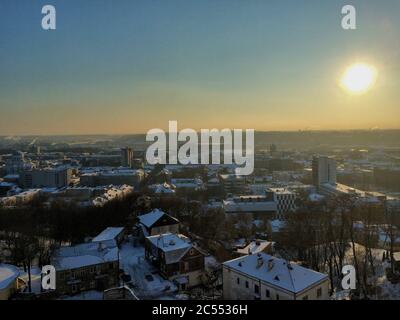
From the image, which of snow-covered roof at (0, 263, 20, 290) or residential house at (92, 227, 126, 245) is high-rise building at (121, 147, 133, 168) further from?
snow-covered roof at (0, 263, 20, 290)

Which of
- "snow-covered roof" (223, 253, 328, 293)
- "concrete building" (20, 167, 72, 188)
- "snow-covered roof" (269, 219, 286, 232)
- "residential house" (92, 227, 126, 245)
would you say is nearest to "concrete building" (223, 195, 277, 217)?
"snow-covered roof" (269, 219, 286, 232)

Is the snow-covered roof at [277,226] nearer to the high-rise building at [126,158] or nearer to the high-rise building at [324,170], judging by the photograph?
the high-rise building at [324,170]

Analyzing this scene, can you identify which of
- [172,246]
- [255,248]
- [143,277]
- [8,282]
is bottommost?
[143,277]

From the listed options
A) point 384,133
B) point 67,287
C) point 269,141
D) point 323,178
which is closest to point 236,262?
point 67,287

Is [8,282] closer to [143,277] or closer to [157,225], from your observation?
[143,277]

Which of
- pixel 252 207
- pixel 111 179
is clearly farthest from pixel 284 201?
pixel 111 179

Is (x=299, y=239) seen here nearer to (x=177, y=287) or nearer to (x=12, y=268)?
(x=177, y=287)

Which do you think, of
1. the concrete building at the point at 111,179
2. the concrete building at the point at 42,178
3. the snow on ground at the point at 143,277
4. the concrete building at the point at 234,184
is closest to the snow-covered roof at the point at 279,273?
the snow on ground at the point at 143,277
